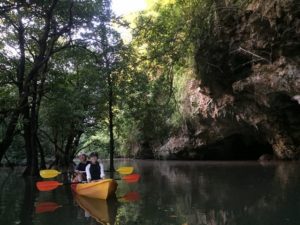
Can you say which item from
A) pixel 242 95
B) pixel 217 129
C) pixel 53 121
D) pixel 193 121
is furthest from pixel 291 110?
pixel 53 121

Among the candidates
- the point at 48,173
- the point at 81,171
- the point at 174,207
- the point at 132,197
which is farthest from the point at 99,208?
the point at 48,173

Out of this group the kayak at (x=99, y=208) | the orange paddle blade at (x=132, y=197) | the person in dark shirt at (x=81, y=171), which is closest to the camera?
the kayak at (x=99, y=208)

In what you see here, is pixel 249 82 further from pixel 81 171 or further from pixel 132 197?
pixel 132 197

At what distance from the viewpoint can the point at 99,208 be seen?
34.4 feet

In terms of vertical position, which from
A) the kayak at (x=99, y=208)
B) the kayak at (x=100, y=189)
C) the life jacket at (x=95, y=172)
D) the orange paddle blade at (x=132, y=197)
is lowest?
the kayak at (x=99, y=208)

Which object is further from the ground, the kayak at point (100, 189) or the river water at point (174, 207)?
the kayak at point (100, 189)

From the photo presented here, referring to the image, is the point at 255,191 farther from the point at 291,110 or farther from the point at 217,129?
the point at 217,129

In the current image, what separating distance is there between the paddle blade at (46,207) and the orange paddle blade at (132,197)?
191 centimetres

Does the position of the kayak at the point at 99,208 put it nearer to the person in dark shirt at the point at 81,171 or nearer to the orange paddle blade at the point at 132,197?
the orange paddle blade at the point at 132,197

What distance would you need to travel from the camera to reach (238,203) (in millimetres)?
10109

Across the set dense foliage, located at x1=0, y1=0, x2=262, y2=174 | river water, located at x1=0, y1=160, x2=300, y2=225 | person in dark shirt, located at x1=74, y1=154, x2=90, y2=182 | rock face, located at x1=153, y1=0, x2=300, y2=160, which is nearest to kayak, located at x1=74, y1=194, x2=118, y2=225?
river water, located at x1=0, y1=160, x2=300, y2=225

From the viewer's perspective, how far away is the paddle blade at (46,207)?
10.3m

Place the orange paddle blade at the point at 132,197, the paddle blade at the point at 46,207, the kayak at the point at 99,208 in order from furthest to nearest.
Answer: the orange paddle blade at the point at 132,197 → the paddle blade at the point at 46,207 → the kayak at the point at 99,208

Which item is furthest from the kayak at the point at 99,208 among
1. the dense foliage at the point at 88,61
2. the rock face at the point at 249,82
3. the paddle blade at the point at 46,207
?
the rock face at the point at 249,82
